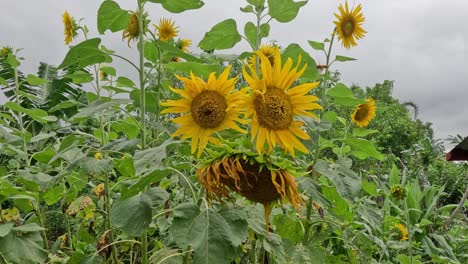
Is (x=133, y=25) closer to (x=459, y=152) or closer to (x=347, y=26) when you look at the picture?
(x=347, y=26)

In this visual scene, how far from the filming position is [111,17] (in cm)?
106

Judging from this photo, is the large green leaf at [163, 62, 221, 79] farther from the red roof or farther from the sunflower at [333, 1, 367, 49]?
the red roof

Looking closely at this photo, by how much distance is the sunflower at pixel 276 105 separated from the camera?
2.62ft

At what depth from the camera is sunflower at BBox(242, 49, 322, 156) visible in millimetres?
797

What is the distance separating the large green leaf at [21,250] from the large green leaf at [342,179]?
65cm

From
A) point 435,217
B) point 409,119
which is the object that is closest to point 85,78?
point 435,217

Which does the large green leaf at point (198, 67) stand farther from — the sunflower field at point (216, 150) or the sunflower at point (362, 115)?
the sunflower at point (362, 115)

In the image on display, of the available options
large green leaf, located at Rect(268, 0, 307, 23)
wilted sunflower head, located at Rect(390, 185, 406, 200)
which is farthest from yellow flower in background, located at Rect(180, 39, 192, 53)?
wilted sunflower head, located at Rect(390, 185, 406, 200)

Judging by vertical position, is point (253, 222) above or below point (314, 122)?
below

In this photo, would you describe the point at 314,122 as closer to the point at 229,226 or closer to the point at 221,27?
the point at 229,226

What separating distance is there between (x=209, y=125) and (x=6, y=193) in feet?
1.98

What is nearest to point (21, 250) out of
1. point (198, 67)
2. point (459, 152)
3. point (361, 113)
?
point (198, 67)

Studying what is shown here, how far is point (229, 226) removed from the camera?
2.81 feet

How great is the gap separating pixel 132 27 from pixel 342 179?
21.8 inches
